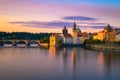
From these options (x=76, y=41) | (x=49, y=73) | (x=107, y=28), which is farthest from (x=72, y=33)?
(x=49, y=73)

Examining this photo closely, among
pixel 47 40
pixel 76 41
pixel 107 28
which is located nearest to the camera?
pixel 107 28

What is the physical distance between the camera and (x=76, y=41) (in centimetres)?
7175

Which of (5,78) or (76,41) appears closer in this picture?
(5,78)

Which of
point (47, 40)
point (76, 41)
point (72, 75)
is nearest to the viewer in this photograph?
point (72, 75)

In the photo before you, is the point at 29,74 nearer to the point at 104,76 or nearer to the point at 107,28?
the point at 104,76

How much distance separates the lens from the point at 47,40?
254 ft

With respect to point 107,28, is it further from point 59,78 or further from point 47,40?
point 59,78

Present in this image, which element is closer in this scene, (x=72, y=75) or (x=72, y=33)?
(x=72, y=75)

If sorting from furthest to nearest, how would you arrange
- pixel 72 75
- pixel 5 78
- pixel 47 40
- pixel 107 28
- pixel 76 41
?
pixel 47 40 < pixel 76 41 < pixel 107 28 < pixel 72 75 < pixel 5 78

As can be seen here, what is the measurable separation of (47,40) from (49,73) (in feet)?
200

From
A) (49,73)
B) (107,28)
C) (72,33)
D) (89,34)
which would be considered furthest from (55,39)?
(49,73)

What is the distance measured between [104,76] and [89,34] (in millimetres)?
63183

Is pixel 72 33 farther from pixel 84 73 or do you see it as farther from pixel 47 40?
pixel 84 73

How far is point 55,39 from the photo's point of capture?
7281 centimetres
